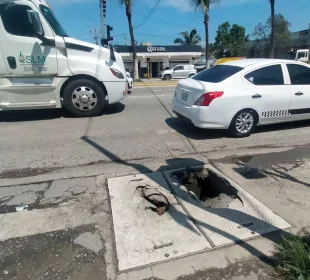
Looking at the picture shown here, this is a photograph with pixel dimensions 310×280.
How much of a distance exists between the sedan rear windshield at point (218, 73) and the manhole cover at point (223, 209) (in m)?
2.16

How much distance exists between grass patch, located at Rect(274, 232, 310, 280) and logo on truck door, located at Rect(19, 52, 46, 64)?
6083 millimetres

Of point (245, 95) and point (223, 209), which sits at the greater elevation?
point (245, 95)

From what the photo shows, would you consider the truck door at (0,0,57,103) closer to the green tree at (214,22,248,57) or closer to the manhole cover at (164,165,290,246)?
the manhole cover at (164,165,290,246)

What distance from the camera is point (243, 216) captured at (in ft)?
8.44

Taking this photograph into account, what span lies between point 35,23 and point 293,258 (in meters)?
6.43

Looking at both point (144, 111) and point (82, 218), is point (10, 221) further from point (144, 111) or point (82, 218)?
point (144, 111)

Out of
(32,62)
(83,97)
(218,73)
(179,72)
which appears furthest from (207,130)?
(179,72)

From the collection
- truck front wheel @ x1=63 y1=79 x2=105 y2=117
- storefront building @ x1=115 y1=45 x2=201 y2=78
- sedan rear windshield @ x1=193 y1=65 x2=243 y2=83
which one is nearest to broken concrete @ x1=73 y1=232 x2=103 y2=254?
sedan rear windshield @ x1=193 y1=65 x2=243 y2=83

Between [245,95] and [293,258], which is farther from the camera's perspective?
[245,95]

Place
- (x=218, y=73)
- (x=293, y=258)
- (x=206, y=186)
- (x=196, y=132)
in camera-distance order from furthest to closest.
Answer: (x=196, y=132) → (x=218, y=73) → (x=206, y=186) → (x=293, y=258)

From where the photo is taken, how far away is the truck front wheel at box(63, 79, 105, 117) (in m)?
6.29

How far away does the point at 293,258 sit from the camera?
191 centimetres

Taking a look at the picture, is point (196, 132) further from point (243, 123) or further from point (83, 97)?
point (83, 97)

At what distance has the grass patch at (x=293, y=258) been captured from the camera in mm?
1802
